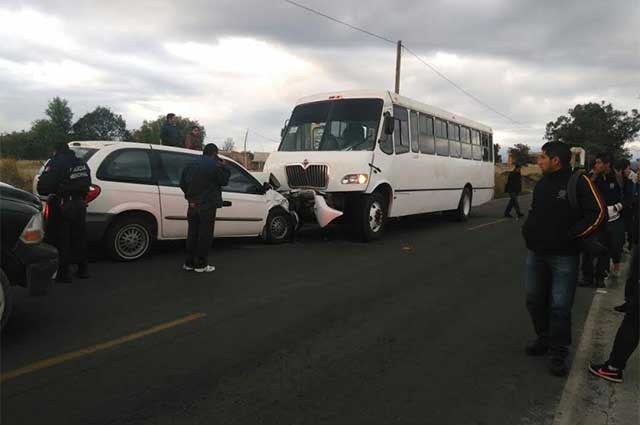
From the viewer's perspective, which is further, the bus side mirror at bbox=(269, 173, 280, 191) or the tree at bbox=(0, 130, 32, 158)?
the tree at bbox=(0, 130, 32, 158)

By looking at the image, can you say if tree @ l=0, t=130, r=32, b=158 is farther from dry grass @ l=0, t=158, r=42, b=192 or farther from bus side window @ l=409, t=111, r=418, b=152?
bus side window @ l=409, t=111, r=418, b=152

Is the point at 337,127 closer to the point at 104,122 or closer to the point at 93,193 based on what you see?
the point at 93,193

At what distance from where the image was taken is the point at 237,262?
24.9 ft

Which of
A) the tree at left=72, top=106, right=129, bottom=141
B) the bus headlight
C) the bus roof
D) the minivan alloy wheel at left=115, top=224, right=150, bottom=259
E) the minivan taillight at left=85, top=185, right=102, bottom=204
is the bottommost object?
the minivan alloy wheel at left=115, top=224, right=150, bottom=259

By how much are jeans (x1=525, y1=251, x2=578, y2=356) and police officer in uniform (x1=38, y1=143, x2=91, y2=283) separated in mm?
5217

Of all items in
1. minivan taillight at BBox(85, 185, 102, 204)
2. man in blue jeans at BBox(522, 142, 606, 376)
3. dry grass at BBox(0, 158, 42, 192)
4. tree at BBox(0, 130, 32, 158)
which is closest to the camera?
man in blue jeans at BBox(522, 142, 606, 376)

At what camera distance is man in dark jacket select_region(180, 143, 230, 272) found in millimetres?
6895

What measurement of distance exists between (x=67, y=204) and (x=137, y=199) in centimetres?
117

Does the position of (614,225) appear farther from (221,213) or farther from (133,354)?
(133,354)

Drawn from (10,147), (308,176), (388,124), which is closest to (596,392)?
(308,176)

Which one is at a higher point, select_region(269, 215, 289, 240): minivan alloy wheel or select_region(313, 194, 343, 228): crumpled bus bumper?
select_region(313, 194, 343, 228): crumpled bus bumper

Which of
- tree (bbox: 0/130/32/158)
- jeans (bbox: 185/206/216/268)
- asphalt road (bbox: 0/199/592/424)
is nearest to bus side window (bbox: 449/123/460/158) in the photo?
asphalt road (bbox: 0/199/592/424)

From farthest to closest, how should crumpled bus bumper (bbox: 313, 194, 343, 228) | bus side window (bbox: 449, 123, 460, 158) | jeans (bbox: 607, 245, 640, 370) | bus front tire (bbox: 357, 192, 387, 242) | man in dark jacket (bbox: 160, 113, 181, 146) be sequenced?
bus side window (bbox: 449, 123, 460, 158)
man in dark jacket (bbox: 160, 113, 181, 146)
bus front tire (bbox: 357, 192, 387, 242)
crumpled bus bumper (bbox: 313, 194, 343, 228)
jeans (bbox: 607, 245, 640, 370)

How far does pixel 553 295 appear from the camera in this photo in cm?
396
